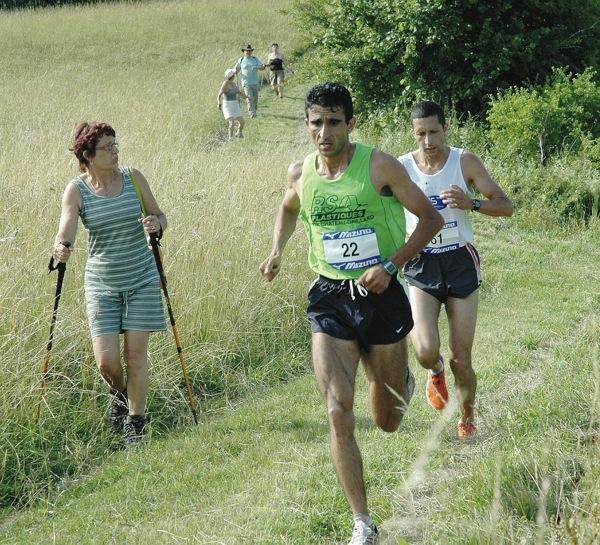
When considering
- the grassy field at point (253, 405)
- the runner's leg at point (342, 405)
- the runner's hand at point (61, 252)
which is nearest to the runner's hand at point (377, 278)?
the runner's leg at point (342, 405)

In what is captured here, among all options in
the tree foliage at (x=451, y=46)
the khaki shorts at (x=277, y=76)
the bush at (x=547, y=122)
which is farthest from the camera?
the khaki shorts at (x=277, y=76)

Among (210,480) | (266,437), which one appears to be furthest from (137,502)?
(266,437)

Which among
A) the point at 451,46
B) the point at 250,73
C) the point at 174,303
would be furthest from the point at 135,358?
the point at 250,73

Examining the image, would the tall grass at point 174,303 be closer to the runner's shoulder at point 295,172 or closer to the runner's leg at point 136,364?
the runner's leg at point 136,364

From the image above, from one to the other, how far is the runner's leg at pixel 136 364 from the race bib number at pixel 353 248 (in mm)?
2313

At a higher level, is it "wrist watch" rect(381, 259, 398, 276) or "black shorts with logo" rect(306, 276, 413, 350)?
"wrist watch" rect(381, 259, 398, 276)

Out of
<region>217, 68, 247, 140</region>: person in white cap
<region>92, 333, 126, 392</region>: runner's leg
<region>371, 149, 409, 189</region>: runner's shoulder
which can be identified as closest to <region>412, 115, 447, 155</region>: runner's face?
<region>371, 149, 409, 189</region>: runner's shoulder

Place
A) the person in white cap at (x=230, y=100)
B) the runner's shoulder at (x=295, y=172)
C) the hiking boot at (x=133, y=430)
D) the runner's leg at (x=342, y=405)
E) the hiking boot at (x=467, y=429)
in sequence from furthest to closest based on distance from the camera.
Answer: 1. the person in white cap at (x=230, y=100)
2. the hiking boot at (x=133, y=430)
3. the hiking boot at (x=467, y=429)
4. the runner's shoulder at (x=295, y=172)
5. the runner's leg at (x=342, y=405)

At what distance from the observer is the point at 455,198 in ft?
20.0

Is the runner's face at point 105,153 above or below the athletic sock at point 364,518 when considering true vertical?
above

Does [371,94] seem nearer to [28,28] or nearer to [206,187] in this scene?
[206,187]

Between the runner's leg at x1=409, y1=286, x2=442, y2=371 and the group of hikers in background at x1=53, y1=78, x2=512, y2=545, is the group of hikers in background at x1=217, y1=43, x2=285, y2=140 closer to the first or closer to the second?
the group of hikers in background at x1=53, y1=78, x2=512, y2=545

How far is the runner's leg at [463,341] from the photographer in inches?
246

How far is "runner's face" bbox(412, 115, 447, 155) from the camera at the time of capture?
6.45 m
